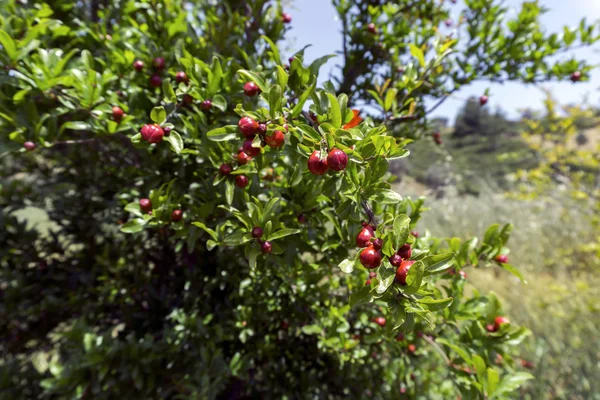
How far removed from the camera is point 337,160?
0.77 m

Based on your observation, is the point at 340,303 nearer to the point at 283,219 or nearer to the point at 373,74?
the point at 283,219

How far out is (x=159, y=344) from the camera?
1.61m

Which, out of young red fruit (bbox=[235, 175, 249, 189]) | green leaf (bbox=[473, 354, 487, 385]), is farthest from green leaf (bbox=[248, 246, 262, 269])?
green leaf (bbox=[473, 354, 487, 385])

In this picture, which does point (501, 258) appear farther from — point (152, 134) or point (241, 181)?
point (152, 134)

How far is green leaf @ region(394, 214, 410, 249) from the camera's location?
76 centimetres

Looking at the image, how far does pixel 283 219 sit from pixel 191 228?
0.33 m

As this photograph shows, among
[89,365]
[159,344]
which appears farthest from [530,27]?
[89,365]

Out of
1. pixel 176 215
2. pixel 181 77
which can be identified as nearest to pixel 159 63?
pixel 181 77

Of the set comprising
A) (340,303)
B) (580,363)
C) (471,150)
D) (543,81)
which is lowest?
(471,150)

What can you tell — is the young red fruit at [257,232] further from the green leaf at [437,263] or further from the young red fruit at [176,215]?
the green leaf at [437,263]

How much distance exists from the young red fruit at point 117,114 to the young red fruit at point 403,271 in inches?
44.7

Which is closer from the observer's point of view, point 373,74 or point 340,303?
point 340,303

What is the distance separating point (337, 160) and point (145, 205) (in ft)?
2.46

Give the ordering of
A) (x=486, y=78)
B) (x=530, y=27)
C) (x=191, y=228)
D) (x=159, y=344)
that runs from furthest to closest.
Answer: (x=486, y=78) → (x=530, y=27) → (x=159, y=344) → (x=191, y=228)
